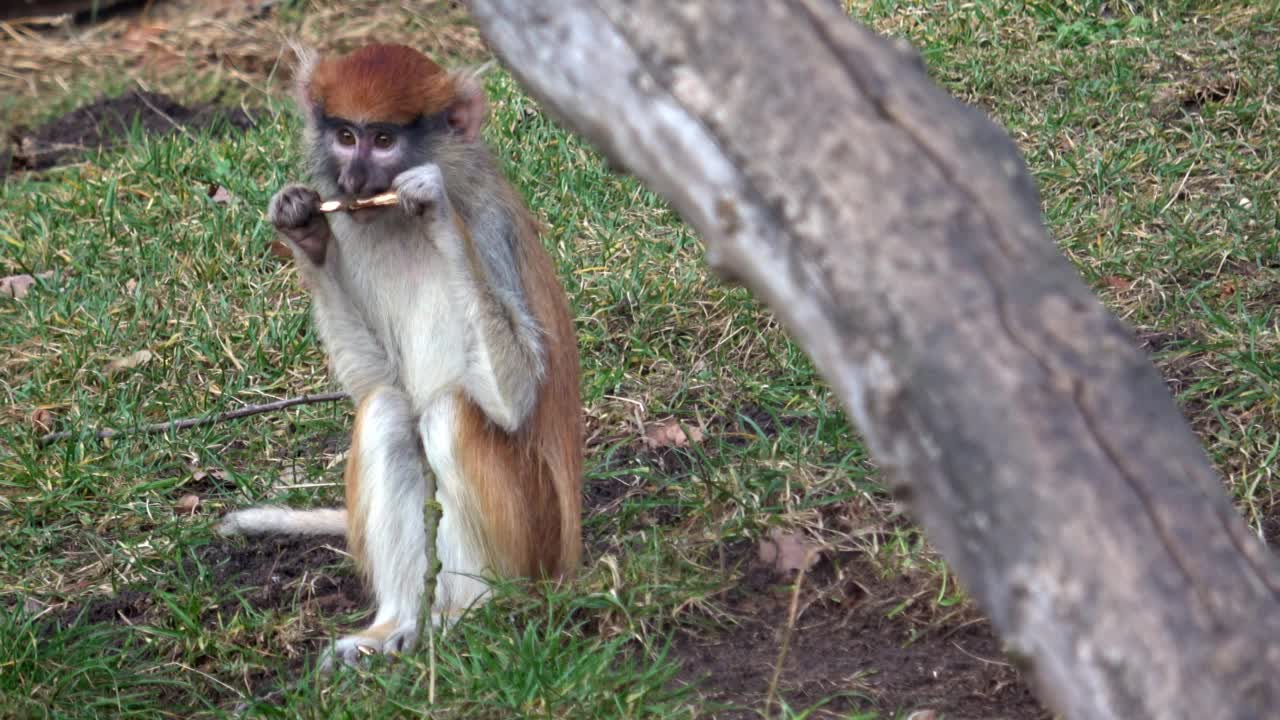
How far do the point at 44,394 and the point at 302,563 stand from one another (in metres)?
1.31

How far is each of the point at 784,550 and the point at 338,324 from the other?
1.31 m

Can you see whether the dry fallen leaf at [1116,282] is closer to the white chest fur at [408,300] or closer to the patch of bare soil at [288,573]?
the white chest fur at [408,300]

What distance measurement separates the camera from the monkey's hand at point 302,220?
3.63 metres

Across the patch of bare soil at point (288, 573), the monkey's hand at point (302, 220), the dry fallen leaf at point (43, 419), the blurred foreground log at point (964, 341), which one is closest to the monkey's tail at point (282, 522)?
the patch of bare soil at point (288, 573)

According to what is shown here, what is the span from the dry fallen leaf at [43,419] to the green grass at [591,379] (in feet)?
0.08

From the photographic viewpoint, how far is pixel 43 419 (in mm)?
4812

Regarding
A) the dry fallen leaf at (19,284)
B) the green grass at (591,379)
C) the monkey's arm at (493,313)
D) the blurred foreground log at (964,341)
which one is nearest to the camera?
the blurred foreground log at (964,341)

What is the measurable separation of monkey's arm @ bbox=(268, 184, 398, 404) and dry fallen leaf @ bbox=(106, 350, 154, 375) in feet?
Result: 4.29

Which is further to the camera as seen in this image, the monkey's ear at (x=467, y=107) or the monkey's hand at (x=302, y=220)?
the monkey's ear at (x=467, y=107)

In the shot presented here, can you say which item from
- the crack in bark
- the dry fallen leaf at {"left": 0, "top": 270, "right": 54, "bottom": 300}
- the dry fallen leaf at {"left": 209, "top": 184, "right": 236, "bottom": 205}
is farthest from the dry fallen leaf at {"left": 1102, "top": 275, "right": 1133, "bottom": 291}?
the dry fallen leaf at {"left": 0, "top": 270, "right": 54, "bottom": 300}

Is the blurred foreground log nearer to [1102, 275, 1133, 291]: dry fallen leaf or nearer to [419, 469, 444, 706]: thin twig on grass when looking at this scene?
→ [419, 469, 444, 706]: thin twig on grass

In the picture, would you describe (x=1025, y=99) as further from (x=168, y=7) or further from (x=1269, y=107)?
(x=168, y=7)

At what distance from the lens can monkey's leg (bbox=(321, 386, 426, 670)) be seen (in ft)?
12.3

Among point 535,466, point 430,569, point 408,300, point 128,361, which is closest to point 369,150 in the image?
point 408,300
